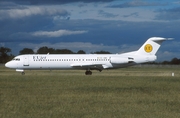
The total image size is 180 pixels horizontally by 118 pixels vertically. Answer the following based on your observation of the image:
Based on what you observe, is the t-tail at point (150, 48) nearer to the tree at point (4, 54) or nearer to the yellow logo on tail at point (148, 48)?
the yellow logo on tail at point (148, 48)

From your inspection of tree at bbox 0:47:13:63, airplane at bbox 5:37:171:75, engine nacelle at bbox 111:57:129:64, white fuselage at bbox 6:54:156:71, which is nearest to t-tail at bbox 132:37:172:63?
airplane at bbox 5:37:171:75

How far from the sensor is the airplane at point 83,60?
2308 inches

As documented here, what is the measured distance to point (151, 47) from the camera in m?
61.7

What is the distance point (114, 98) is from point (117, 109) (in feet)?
14.4

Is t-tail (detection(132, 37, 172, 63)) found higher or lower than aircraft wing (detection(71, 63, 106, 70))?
higher

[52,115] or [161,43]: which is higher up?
[161,43]

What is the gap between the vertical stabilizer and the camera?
61.6 meters

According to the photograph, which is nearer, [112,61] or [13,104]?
[13,104]

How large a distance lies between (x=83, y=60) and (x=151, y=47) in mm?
9897

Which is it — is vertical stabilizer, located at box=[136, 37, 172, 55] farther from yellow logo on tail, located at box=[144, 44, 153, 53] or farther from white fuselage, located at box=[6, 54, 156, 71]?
white fuselage, located at box=[6, 54, 156, 71]

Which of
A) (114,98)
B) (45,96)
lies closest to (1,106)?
(45,96)

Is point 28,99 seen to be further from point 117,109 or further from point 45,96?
point 117,109

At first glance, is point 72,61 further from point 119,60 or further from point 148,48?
point 148,48

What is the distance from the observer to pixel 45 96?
22.0m
